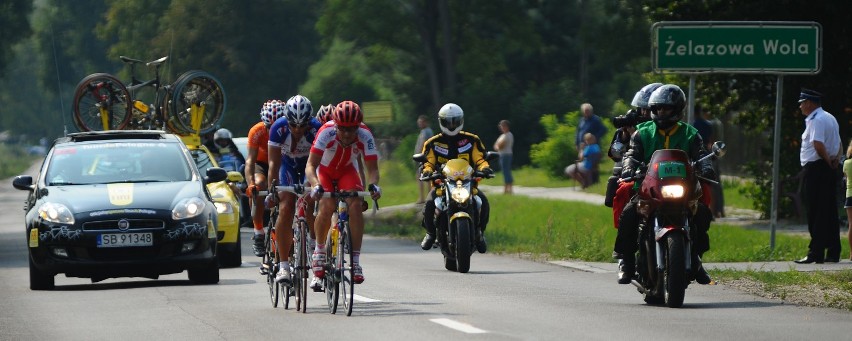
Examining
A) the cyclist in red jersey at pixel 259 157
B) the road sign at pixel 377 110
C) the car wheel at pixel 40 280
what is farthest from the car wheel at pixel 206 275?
the road sign at pixel 377 110

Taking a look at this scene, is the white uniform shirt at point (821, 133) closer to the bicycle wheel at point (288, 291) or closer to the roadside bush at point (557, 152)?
the bicycle wheel at point (288, 291)

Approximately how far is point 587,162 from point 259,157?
2125 cm

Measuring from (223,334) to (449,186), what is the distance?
22.3 feet

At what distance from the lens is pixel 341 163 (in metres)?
13.7

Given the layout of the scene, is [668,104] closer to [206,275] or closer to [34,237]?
[206,275]

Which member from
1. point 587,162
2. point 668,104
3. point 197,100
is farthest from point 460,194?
point 587,162

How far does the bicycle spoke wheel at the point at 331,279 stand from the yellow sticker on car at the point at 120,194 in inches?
147

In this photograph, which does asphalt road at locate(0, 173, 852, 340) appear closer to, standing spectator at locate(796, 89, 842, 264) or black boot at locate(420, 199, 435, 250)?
black boot at locate(420, 199, 435, 250)

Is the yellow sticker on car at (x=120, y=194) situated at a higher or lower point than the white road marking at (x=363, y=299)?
higher

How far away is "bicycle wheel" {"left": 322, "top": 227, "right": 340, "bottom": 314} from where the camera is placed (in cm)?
1309

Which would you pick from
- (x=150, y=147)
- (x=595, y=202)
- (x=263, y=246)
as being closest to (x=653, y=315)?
(x=263, y=246)

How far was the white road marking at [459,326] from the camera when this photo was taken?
39.0 ft

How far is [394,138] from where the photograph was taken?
6669 cm

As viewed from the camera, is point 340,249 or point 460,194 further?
point 460,194
